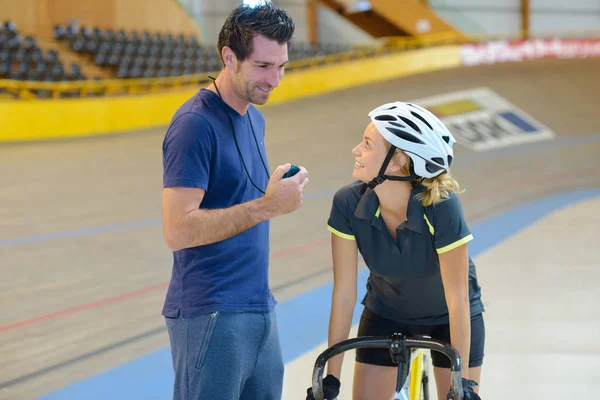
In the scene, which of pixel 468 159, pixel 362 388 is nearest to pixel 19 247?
pixel 362 388

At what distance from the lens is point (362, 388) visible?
2.30 m

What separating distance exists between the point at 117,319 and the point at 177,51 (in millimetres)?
13070

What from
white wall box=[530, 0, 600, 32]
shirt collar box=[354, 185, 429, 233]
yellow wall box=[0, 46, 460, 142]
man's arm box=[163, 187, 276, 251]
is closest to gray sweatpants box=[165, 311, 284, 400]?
man's arm box=[163, 187, 276, 251]

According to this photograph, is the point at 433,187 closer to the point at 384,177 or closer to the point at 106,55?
the point at 384,177

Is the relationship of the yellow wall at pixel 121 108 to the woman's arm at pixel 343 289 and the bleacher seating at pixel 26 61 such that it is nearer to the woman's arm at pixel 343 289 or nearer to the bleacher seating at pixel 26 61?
the bleacher seating at pixel 26 61

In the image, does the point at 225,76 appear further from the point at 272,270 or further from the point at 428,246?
the point at 272,270

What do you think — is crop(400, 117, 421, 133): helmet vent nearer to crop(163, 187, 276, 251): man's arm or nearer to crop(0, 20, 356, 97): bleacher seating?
crop(163, 187, 276, 251): man's arm

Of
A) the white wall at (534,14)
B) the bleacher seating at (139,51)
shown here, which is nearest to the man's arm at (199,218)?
the bleacher seating at (139,51)

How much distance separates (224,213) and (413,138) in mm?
636

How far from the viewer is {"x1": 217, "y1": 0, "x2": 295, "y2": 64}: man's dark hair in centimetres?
185

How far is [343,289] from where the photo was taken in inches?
82.4

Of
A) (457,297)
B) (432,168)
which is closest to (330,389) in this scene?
(457,297)

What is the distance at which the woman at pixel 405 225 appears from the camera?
2.02 m

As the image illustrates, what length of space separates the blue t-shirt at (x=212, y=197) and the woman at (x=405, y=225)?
0.99 feet
